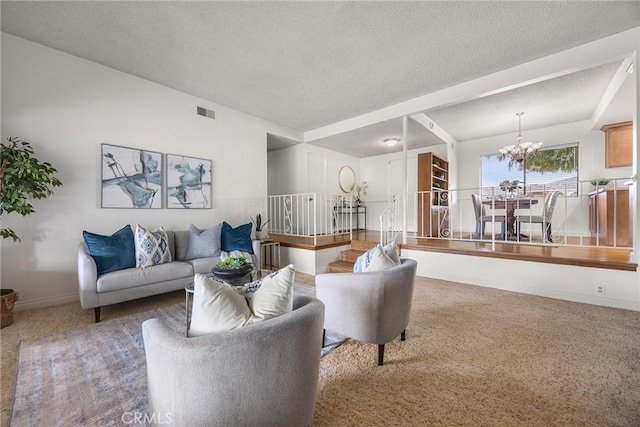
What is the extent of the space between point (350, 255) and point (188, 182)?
3006mm

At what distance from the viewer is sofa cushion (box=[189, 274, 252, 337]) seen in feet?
3.30

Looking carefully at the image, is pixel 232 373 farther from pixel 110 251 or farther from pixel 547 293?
pixel 547 293

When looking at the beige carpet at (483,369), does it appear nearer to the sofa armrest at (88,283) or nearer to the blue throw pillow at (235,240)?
the sofa armrest at (88,283)

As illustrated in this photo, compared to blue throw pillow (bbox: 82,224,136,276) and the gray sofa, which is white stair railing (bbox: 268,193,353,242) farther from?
blue throw pillow (bbox: 82,224,136,276)

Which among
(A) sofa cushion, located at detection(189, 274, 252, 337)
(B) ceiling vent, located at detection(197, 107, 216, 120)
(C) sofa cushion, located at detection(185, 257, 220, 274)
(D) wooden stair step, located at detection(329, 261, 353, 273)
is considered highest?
(B) ceiling vent, located at detection(197, 107, 216, 120)

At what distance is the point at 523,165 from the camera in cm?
594

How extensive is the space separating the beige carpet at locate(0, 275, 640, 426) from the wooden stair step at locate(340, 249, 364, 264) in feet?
5.99

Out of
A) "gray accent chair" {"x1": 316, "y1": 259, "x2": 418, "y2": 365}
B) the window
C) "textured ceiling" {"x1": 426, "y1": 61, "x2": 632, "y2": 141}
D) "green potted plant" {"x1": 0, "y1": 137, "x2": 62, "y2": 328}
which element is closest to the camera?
"gray accent chair" {"x1": 316, "y1": 259, "x2": 418, "y2": 365}

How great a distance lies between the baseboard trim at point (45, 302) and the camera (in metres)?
2.71

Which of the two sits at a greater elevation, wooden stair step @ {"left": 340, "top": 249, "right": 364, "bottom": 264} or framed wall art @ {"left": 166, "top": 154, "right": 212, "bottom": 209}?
framed wall art @ {"left": 166, "top": 154, "right": 212, "bottom": 209}

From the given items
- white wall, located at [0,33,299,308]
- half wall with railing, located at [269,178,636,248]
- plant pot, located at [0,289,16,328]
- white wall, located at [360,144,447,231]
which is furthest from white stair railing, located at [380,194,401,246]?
plant pot, located at [0,289,16,328]

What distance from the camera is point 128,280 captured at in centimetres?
259

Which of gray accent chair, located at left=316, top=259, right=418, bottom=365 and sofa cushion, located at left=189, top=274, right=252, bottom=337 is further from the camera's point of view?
gray accent chair, located at left=316, top=259, right=418, bottom=365

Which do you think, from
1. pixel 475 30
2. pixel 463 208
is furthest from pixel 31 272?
pixel 463 208
